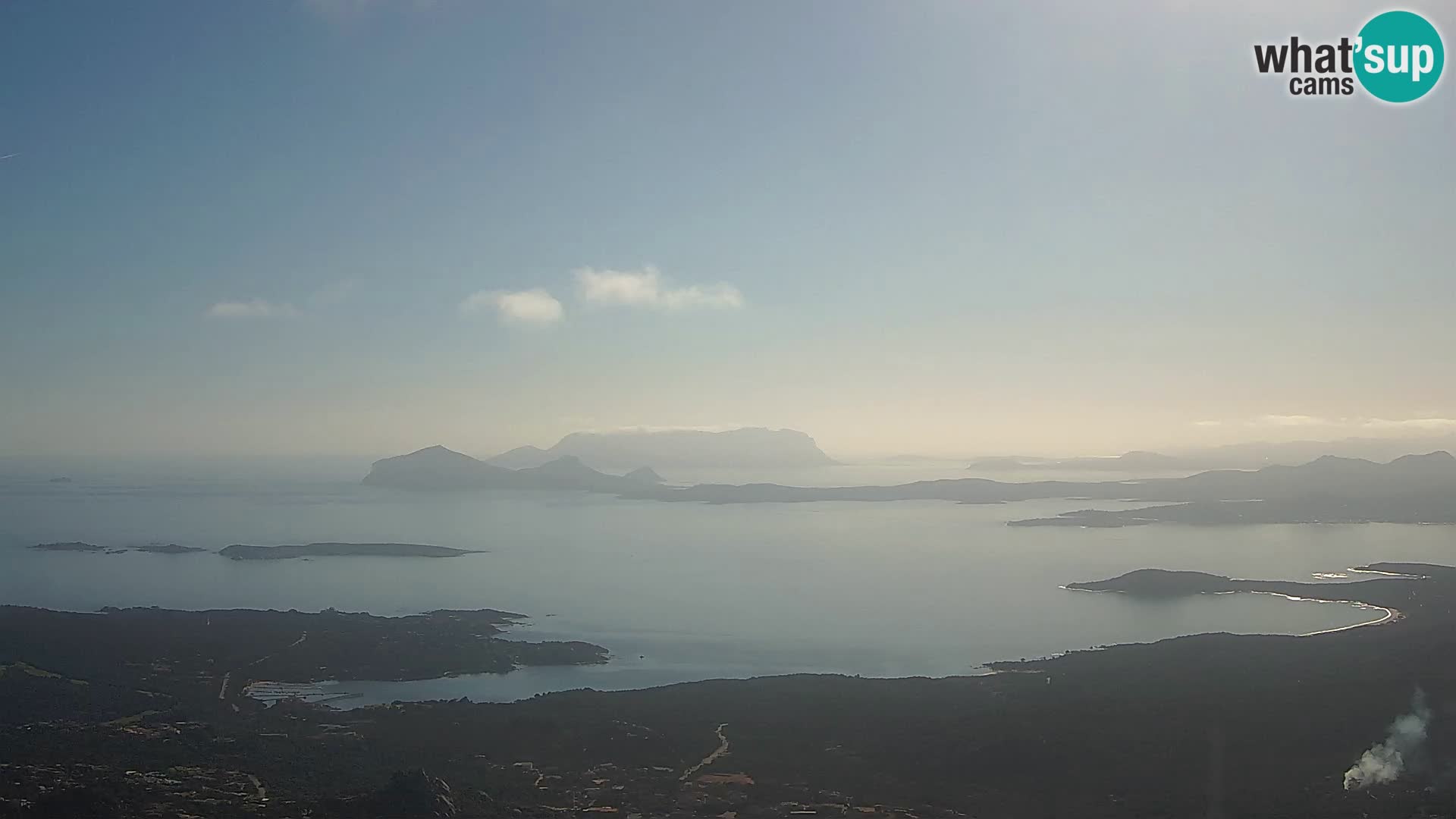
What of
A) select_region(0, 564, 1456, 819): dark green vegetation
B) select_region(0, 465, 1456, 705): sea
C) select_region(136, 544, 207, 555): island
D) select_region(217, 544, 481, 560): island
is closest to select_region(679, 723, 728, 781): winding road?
select_region(0, 564, 1456, 819): dark green vegetation

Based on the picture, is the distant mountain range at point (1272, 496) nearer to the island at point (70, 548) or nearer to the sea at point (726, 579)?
the sea at point (726, 579)

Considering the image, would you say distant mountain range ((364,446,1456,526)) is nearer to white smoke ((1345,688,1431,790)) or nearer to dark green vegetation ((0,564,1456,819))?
dark green vegetation ((0,564,1456,819))

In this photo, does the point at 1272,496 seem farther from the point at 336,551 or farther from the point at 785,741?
the point at 785,741

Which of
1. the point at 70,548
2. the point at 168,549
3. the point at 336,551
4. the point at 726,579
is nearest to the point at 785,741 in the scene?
the point at 726,579

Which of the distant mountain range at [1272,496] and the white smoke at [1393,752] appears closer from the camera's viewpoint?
the white smoke at [1393,752]

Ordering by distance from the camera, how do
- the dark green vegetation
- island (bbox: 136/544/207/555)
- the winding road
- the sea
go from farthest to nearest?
island (bbox: 136/544/207/555)
the sea
the winding road
the dark green vegetation

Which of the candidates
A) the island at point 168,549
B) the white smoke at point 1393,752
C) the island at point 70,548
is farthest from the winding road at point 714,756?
the island at point 70,548
